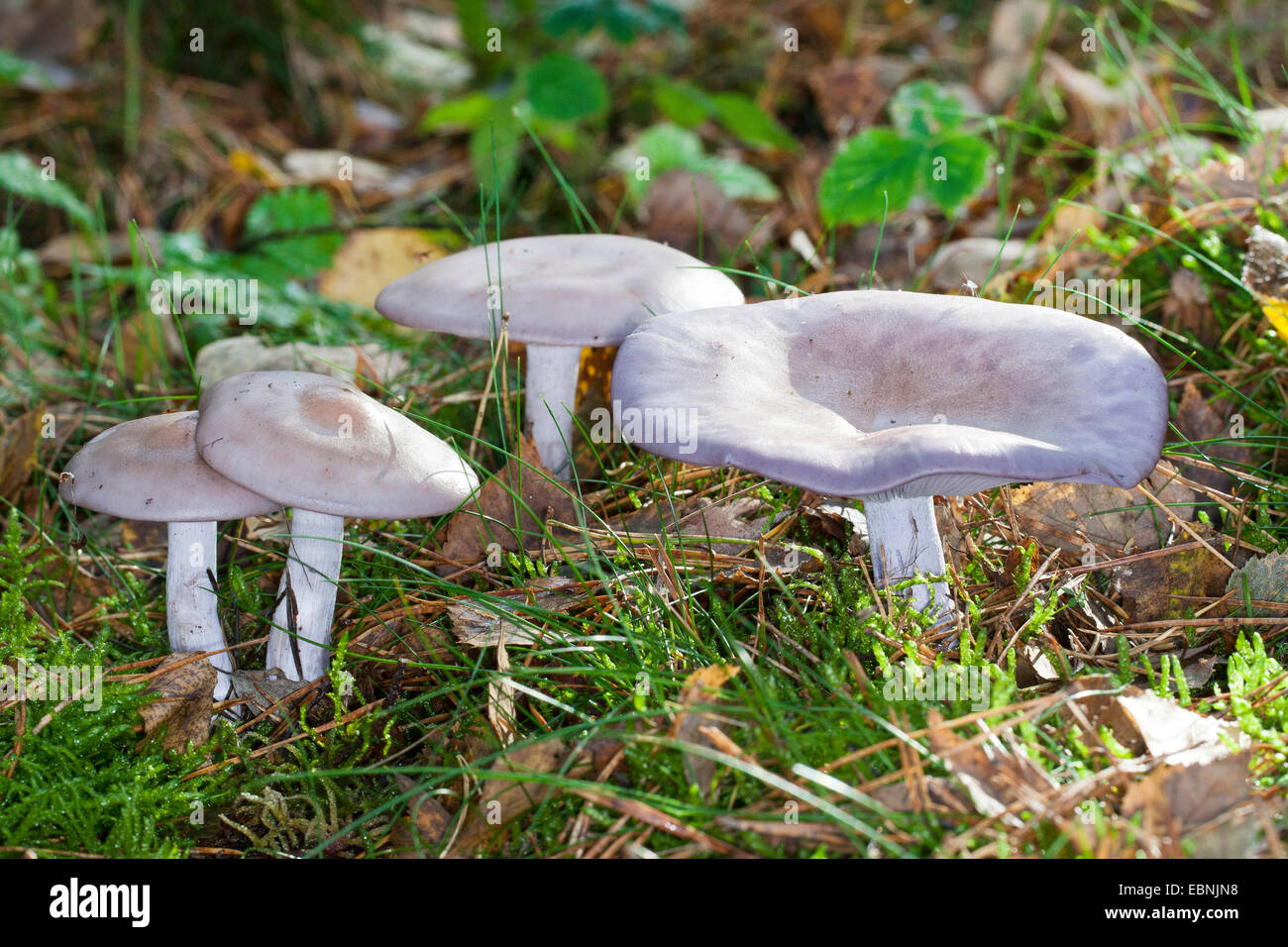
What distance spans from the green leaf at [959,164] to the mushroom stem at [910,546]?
6.02 ft

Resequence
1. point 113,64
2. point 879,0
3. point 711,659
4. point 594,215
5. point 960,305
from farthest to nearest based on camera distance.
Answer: point 879,0 → point 113,64 → point 594,215 → point 960,305 → point 711,659

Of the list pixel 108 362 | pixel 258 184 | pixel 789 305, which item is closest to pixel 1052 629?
pixel 789 305

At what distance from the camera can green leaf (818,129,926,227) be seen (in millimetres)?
3686

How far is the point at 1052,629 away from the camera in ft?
7.67

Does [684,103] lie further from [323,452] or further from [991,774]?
[991,774]

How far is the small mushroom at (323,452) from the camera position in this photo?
2.00m

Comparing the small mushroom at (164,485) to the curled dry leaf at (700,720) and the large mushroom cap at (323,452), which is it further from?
the curled dry leaf at (700,720)

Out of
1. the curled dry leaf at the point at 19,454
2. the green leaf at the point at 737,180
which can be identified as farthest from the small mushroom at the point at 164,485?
the green leaf at the point at 737,180

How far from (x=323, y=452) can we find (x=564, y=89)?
315 centimetres

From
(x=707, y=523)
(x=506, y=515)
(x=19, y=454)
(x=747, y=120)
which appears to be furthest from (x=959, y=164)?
(x=19, y=454)
